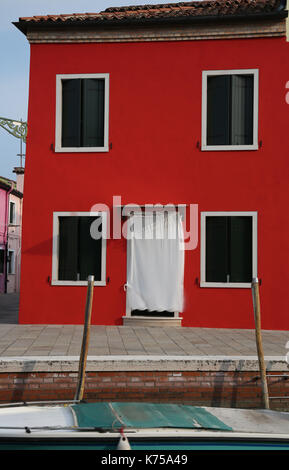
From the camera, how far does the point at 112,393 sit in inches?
329

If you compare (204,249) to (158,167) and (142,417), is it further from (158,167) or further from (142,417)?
(142,417)

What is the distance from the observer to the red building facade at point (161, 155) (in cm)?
1336

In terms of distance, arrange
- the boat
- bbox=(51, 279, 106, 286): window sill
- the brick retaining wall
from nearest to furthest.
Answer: the boat → the brick retaining wall → bbox=(51, 279, 106, 286): window sill

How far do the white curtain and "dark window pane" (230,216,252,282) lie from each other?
1.15 metres

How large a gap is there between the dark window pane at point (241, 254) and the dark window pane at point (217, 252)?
0.51 ft

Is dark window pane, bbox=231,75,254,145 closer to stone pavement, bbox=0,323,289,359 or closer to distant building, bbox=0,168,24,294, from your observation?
stone pavement, bbox=0,323,289,359

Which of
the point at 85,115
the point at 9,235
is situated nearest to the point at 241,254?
the point at 85,115

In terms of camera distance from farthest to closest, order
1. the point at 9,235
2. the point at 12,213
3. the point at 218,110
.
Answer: the point at 12,213
the point at 9,235
the point at 218,110

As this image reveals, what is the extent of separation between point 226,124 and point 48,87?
425 cm

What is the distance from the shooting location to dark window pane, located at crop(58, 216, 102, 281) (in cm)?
1369

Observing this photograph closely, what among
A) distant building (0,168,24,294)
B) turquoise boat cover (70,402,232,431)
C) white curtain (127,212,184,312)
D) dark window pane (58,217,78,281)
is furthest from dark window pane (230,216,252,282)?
distant building (0,168,24,294)

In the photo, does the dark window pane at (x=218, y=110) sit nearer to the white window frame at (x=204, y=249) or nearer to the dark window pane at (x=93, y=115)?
the white window frame at (x=204, y=249)

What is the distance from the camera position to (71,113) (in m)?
13.9

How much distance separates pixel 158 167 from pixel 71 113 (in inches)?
95.0
